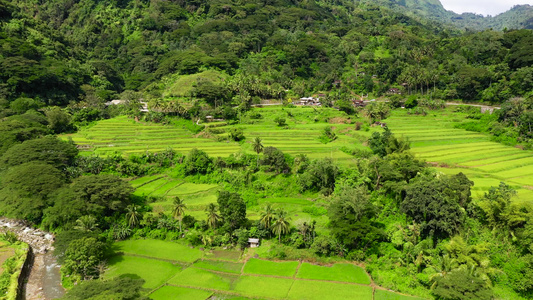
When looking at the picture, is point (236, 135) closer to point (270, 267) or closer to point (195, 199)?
point (195, 199)

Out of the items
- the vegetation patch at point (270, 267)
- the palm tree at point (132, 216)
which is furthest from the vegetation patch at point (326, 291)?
the palm tree at point (132, 216)

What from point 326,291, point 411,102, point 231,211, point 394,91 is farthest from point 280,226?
point 394,91

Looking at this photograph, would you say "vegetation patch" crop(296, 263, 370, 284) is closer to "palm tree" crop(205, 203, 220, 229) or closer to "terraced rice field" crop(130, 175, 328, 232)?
"terraced rice field" crop(130, 175, 328, 232)

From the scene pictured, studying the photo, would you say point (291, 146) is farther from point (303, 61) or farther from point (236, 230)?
point (303, 61)

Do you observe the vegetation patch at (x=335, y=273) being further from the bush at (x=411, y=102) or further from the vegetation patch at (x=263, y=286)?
the bush at (x=411, y=102)

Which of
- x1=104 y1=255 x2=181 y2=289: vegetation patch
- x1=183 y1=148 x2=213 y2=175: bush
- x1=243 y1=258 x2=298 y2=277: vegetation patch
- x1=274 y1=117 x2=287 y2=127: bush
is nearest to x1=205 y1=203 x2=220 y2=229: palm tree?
x1=104 y1=255 x2=181 y2=289: vegetation patch
